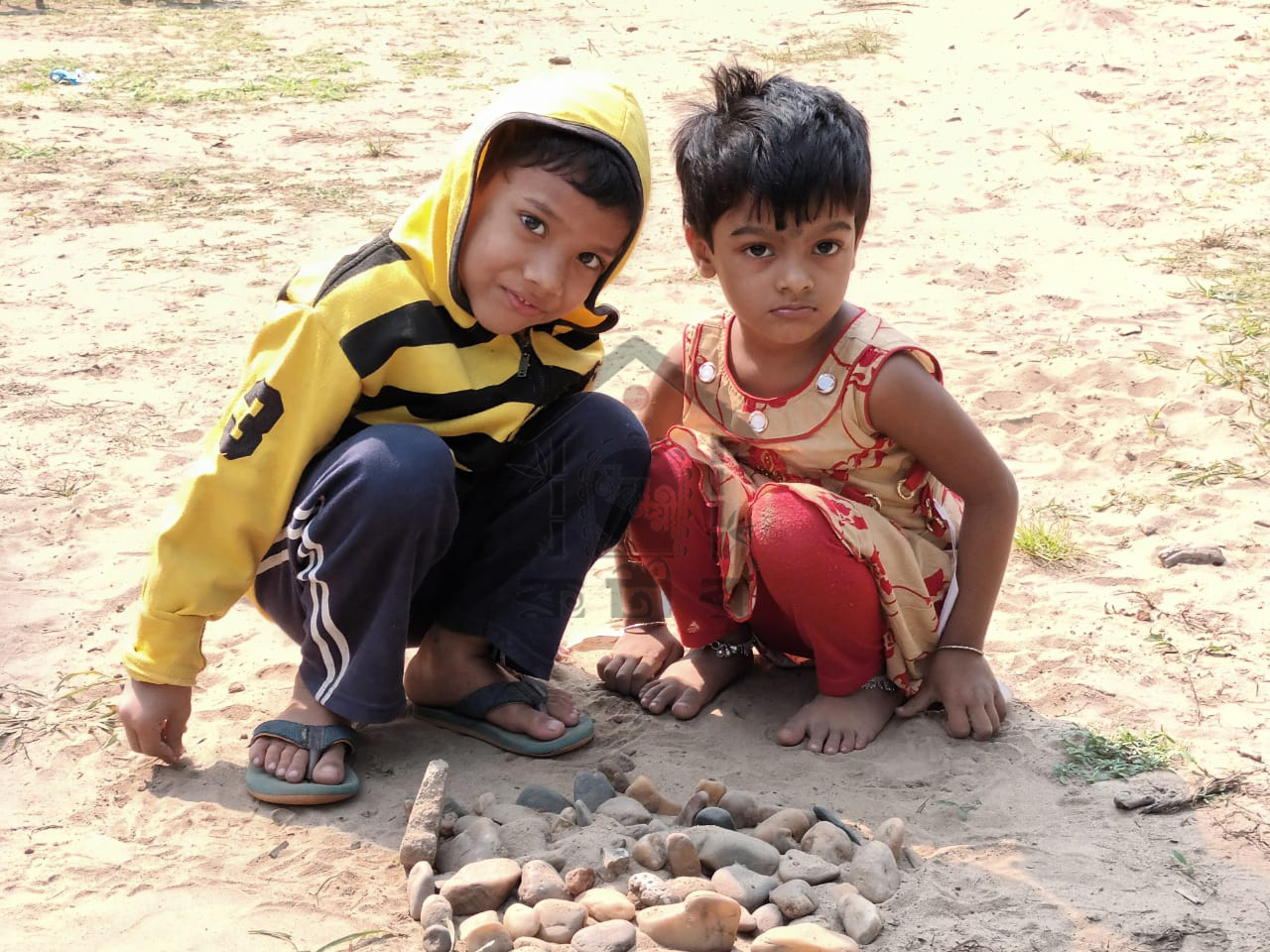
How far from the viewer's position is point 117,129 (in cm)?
655

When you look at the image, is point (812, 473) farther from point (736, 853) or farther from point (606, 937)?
point (606, 937)

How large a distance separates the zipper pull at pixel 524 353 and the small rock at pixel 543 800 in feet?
2.46

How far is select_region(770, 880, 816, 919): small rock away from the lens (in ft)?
6.13

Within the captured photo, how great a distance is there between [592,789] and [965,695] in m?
0.74

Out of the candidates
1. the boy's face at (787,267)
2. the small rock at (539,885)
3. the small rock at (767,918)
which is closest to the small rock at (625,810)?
the small rock at (539,885)

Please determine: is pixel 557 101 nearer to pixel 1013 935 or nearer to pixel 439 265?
pixel 439 265

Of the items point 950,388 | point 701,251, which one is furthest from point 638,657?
point 950,388

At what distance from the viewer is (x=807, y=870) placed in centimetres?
196

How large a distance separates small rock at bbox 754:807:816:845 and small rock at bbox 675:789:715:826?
61 millimetres

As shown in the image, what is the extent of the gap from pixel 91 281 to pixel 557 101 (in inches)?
119

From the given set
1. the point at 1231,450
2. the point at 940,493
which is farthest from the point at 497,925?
the point at 1231,450

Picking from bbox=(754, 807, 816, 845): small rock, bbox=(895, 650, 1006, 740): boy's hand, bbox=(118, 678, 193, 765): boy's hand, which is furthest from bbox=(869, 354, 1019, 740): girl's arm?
bbox=(118, 678, 193, 765): boy's hand

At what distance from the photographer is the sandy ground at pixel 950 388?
2.00m

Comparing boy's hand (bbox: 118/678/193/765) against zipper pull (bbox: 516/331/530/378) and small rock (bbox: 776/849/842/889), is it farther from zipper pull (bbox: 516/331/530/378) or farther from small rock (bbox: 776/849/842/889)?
small rock (bbox: 776/849/842/889)
